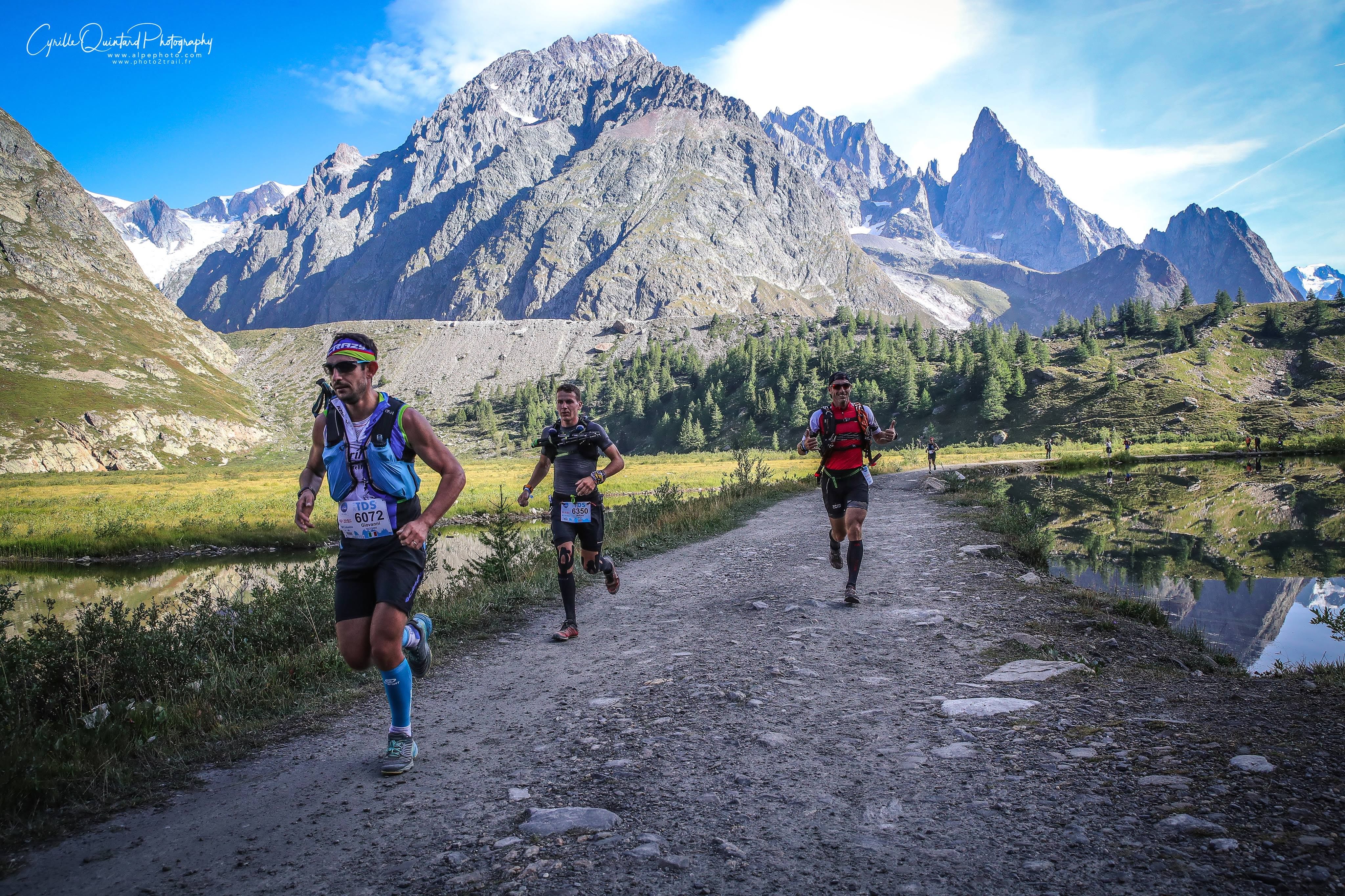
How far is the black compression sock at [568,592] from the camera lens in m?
8.12

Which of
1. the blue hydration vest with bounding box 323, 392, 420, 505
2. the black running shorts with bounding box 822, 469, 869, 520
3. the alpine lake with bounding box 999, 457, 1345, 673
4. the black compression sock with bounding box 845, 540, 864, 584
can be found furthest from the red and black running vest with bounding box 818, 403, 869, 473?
the blue hydration vest with bounding box 323, 392, 420, 505

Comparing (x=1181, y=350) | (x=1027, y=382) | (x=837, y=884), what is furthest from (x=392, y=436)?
(x=1181, y=350)

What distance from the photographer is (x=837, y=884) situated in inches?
116

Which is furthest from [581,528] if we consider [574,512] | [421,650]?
[421,650]

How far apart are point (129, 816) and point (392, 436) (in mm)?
2770

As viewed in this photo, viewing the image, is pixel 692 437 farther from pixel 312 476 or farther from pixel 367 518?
pixel 367 518

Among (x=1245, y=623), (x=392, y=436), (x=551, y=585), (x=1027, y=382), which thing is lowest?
(x=1245, y=623)

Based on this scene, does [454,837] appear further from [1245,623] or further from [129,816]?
[1245,623]

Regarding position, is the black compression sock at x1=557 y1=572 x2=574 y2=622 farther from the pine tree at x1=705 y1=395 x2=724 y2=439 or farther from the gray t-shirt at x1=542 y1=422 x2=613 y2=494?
the pine tree at x1=705 y1=395 x2=724 y2=439

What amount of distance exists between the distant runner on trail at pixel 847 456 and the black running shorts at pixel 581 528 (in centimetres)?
306

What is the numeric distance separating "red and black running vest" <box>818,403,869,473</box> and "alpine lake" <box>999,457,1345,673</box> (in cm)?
483

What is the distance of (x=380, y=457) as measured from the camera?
187 inches

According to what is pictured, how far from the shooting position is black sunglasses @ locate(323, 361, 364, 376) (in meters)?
4.64

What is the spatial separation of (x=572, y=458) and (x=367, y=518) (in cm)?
381
